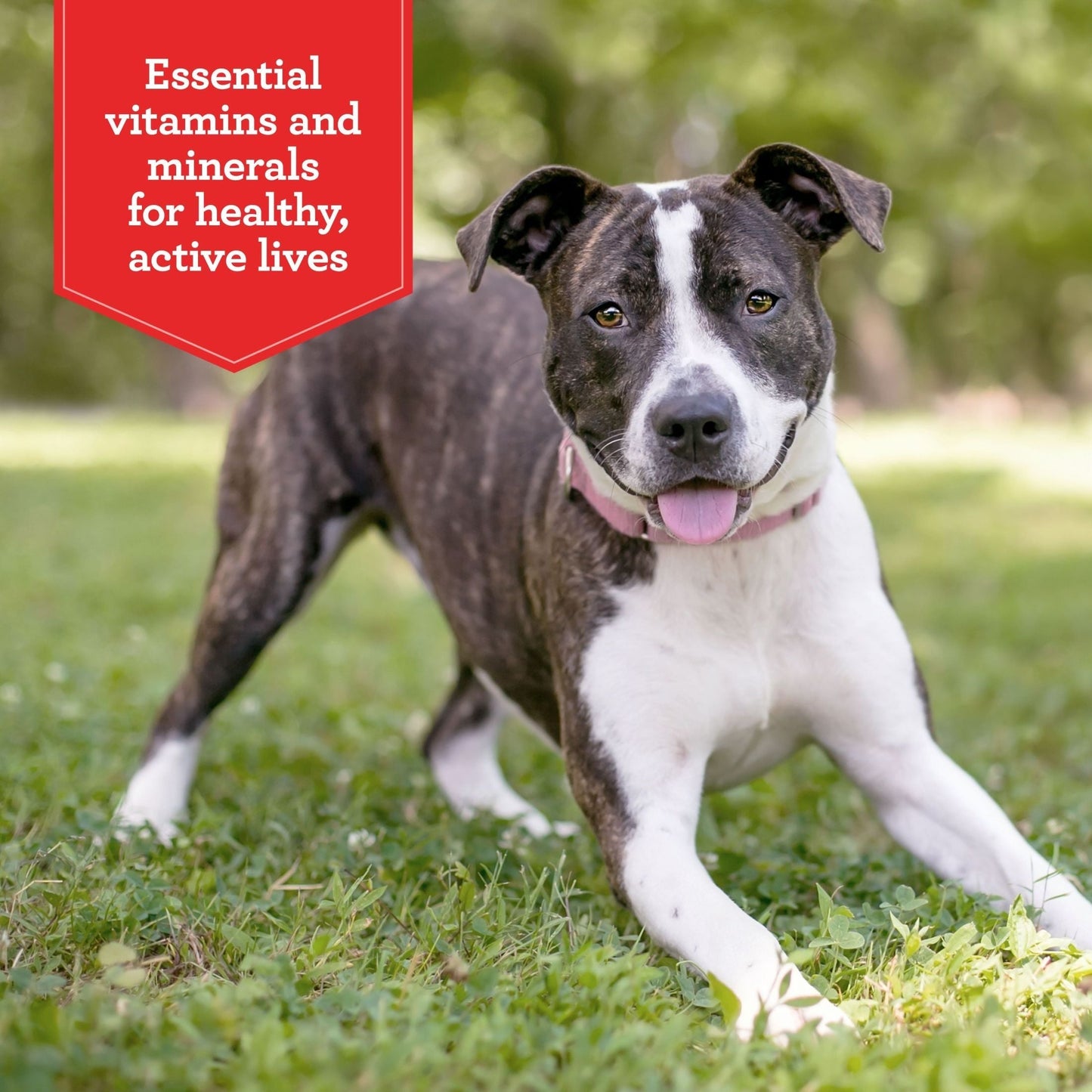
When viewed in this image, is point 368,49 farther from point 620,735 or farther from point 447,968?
point 447,968

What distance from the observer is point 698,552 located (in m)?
3.36

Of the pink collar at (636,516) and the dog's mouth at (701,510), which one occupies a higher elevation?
the dog's mouth at (701,510)

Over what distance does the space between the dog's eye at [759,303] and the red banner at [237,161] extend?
173 cm

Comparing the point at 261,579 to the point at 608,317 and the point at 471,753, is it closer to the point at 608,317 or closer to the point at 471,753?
the point at 471,753

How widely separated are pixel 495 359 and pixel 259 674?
2397 millimetres

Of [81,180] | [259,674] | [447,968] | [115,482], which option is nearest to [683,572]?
[447,968]

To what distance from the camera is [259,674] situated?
6102 millimetres

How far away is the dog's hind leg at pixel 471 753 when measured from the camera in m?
4.50

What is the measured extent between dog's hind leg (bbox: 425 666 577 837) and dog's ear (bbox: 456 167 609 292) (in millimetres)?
1650

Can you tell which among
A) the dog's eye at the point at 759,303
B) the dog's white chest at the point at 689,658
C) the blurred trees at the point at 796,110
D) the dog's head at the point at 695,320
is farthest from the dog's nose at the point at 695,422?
the blurred trees at the point at 796,110

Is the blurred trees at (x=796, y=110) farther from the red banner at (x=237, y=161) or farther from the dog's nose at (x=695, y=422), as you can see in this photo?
the dog's nose at (x=695, y=422)

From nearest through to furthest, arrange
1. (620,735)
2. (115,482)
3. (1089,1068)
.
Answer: (1089,1068) → (620,735) → (115,482)

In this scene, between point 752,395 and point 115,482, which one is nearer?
point 752,395

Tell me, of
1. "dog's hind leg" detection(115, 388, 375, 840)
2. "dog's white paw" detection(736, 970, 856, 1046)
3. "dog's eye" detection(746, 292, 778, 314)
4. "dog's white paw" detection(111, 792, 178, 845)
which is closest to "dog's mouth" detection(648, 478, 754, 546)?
"dog's eye" detection(746, 292, 778, 314)
